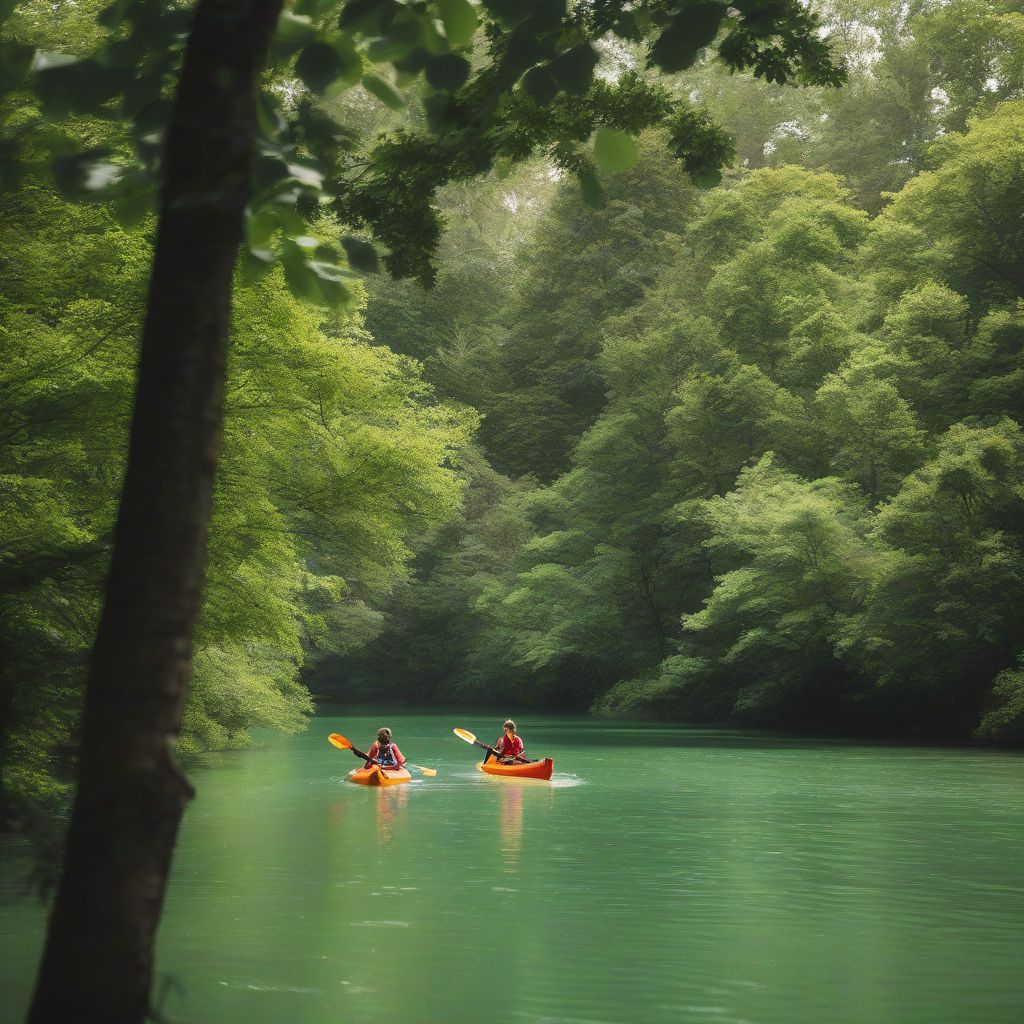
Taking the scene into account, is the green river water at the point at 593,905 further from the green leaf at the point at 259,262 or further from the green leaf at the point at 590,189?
the green leaf at the point at 259,262

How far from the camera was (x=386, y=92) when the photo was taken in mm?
3150

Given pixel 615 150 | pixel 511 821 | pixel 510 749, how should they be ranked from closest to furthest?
pixel 615 150, pixel 511 821, pixel 510 749

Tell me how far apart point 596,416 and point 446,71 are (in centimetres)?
5144

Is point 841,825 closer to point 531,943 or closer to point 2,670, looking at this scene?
point 531,943

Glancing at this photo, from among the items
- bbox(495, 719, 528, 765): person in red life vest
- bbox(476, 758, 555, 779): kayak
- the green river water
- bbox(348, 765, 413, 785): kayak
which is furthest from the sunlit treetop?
bbox(495, 719, 528, 765): person in red life vest

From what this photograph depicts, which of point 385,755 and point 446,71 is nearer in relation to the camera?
point 446,71

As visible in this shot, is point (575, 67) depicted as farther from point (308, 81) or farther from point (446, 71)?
point (308, 81)

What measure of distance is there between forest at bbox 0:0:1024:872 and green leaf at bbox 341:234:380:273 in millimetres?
12

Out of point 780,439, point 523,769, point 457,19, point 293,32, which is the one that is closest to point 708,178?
point 457,19

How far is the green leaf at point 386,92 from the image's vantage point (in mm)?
3135

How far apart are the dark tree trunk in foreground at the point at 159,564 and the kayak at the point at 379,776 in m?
19.9

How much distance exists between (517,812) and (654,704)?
24.3 meters

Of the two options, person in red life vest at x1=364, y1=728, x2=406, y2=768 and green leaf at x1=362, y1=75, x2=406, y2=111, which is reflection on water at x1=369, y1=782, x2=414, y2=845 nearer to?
person in red life vest at x1=364, y1=728, x2=406, y2=768

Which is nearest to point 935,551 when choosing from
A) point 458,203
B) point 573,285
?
point 573,285
